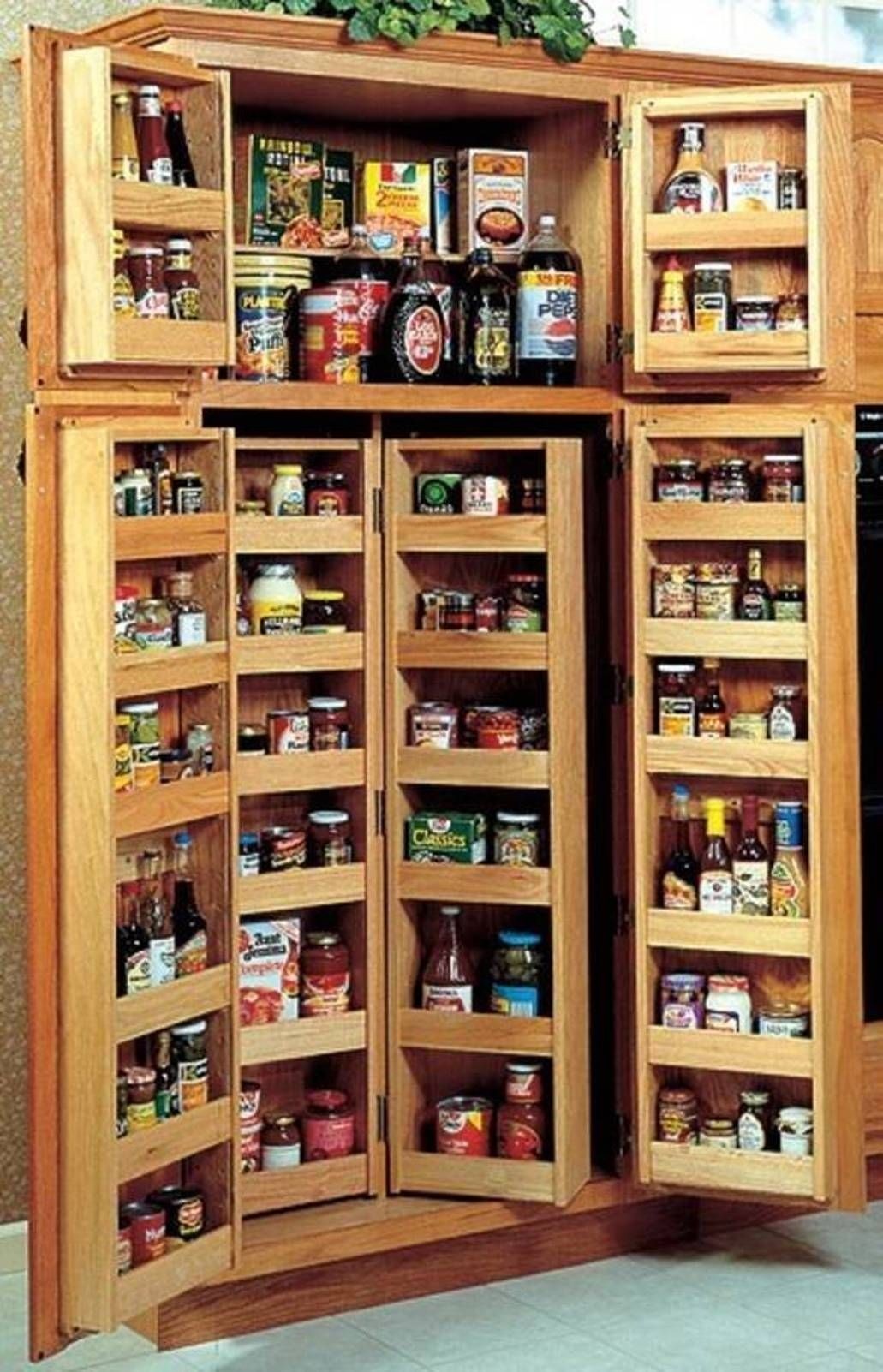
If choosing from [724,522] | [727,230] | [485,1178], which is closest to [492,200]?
[727,230]

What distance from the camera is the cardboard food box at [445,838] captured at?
171 inches

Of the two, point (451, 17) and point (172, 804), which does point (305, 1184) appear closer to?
point (172, 804)

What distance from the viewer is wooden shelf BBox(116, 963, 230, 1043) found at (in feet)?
11.9

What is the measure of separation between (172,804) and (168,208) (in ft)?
3.02

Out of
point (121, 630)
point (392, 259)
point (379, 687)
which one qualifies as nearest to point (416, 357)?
point (392, 259)

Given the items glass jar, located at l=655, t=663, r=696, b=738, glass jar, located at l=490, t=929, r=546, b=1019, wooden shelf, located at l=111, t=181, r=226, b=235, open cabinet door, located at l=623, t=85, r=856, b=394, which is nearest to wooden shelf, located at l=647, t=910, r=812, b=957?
glass jar, located at l=490, t=929, r=546, b=1019

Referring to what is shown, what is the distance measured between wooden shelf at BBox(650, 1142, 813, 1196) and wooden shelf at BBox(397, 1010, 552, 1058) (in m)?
0.29

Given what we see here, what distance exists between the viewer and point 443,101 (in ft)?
14.1

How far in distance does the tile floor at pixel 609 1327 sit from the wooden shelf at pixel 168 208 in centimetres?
186

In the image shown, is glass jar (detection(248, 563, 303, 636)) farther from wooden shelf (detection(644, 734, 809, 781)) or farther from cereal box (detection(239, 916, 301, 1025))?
wooden shelf (detection(644, 734, 809, 781))

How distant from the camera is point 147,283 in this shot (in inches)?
148

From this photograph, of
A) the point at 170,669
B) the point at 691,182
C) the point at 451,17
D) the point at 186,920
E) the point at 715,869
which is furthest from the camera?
the point at 715,869

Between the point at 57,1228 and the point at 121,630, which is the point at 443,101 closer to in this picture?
the point at 121,630

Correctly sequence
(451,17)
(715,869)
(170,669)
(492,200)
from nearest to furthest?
(170,669) → (451,17) → (715,869) → (492,200)
